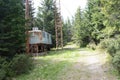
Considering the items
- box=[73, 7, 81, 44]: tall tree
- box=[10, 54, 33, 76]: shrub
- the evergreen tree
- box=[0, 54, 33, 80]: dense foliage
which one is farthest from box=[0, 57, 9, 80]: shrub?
the evergreen tree

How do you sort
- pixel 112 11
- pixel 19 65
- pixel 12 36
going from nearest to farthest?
pixel 19 65 < pixel 12 36 < pixel 112 11

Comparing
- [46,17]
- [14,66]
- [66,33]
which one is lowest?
[14,66]

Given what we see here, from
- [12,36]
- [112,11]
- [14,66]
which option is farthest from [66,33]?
[14,66]

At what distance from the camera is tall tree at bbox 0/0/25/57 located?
1366 centimetres

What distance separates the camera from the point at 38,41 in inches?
1080

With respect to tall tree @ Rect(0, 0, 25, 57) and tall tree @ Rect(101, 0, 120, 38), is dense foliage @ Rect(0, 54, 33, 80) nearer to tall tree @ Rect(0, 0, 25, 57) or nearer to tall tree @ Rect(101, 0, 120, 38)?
tall tree @ Rect(0, 0, 25, 57)

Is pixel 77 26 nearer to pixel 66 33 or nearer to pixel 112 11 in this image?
pixel 66 33

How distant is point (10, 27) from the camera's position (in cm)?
1392

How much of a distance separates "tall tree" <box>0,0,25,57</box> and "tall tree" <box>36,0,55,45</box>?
23.3 metres

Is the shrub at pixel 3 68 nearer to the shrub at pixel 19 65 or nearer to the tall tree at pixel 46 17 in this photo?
the shrub at pixel 19 65

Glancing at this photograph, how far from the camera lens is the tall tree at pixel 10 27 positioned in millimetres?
13664

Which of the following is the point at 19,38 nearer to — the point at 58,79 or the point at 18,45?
the point at 18,45

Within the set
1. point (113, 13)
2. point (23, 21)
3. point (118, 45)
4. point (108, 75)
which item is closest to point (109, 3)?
point (113, 13)

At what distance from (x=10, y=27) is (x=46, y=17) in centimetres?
2478
